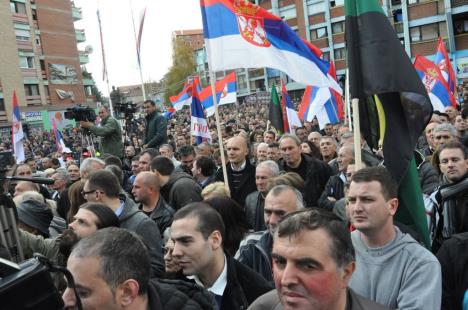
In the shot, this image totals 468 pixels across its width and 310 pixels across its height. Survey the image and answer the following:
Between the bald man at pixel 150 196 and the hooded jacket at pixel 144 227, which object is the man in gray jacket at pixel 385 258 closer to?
the hooded jacket at pixel 144 227

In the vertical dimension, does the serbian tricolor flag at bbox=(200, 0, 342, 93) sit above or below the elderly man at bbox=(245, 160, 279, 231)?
above

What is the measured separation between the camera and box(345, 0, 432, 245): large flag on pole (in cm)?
365

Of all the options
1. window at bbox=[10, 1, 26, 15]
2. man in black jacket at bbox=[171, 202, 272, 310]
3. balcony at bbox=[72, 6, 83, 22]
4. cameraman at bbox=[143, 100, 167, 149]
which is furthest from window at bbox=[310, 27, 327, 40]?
man in black jacket at bbox=[171, 202, 272, 310]

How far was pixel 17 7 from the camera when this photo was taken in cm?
4700

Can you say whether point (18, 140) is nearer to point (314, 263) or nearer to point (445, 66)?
point (445, 66)

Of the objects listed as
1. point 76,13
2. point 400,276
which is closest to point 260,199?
point 400,276

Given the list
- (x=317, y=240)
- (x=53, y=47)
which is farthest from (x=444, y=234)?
(x=53, y=47)

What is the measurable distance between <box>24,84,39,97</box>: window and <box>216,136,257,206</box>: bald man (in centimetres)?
4477

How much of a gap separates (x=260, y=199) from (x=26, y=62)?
47.6 metres

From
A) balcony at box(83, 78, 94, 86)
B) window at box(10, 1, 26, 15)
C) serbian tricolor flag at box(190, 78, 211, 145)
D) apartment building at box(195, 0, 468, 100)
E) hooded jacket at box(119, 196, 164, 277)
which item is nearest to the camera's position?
hooded jacket at box(119, 196, 164, 277)

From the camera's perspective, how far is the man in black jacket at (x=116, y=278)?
2.08 meters

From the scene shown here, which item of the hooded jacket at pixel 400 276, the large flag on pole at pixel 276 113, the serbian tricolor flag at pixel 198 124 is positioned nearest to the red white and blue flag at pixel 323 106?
the large flag on pole at pixel 276 113

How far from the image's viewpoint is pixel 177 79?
2879 inches

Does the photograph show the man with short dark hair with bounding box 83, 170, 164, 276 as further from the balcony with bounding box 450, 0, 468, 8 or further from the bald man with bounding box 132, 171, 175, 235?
the balcony with bounding box 450, 0, 468, 8
